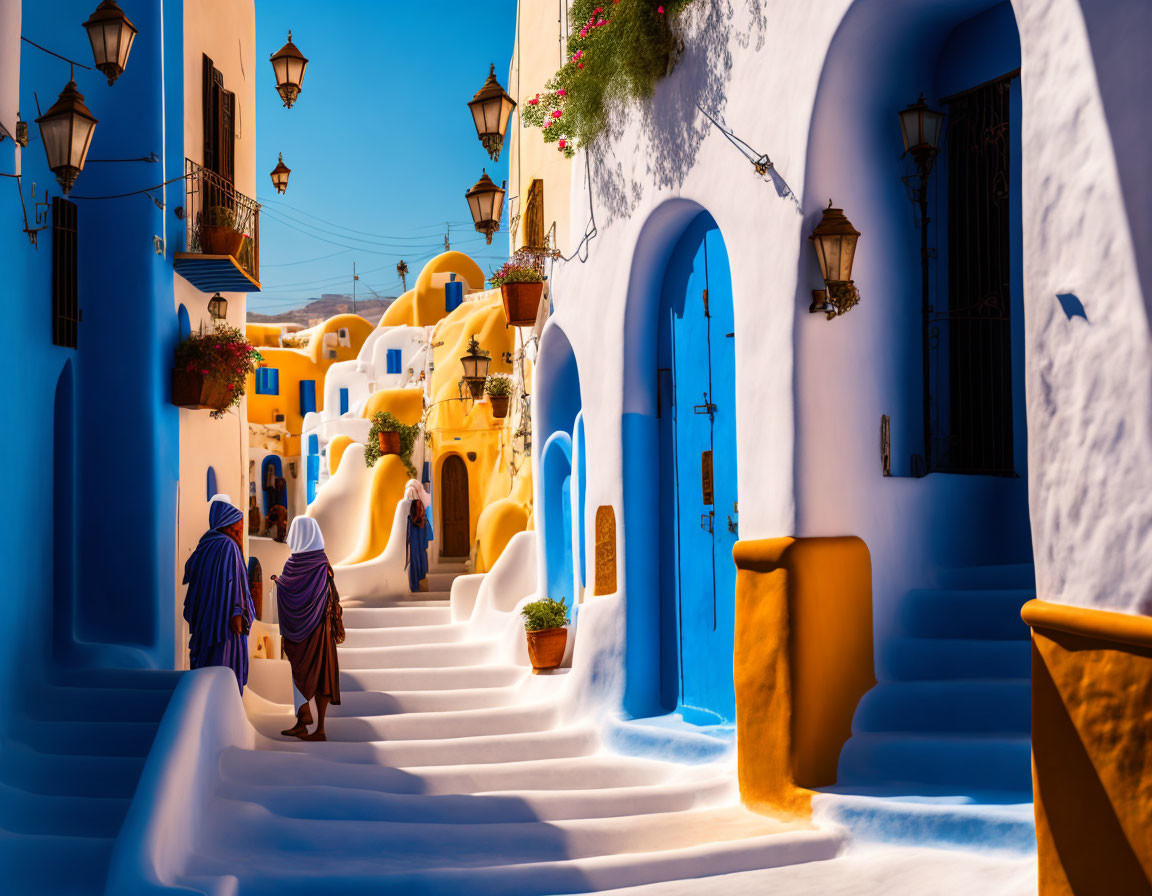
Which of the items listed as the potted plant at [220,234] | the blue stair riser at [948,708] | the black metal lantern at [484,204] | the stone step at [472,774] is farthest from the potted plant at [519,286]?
the blue stair riser at [948,708]

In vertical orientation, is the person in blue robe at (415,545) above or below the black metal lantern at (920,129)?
below

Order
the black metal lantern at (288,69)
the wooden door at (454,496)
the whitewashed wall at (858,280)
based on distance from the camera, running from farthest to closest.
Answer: the wooden door at (454,496), the black metal lantern at (288,69), the whitewashed wall at (858,280)

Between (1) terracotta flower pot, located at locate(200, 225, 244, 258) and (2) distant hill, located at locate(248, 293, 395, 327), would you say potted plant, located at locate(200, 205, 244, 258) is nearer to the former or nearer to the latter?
(1) terracotta flower pot, located at locate(200, 225, 244, 258)

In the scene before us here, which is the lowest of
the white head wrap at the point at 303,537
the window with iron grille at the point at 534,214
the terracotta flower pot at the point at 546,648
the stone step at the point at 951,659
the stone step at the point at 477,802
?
the stone step at the point at 477,802

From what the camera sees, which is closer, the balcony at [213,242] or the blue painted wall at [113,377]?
the blue painted wall at [113,377]

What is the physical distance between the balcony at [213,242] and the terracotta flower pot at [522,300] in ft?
9.58

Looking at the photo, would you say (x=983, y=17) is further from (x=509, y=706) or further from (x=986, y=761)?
(x=509, y=706)

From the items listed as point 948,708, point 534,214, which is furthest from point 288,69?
point 948,708

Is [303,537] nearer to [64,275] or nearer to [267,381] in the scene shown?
[64,275]

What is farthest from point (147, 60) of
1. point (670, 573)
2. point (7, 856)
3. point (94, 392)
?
point (7, 856)

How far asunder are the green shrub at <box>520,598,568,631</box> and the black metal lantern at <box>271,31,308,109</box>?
21.5ft

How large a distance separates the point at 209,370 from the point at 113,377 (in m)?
0.95

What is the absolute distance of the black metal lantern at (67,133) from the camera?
773 centimetres

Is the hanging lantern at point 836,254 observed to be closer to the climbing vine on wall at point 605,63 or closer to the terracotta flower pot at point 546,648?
the climbing vine on wall at point 605,63
